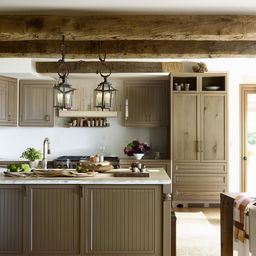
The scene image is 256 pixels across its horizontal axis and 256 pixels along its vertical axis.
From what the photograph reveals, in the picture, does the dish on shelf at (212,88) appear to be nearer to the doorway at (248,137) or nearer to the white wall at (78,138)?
the doorway at (248,137)

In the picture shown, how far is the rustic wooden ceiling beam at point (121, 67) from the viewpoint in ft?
20.8

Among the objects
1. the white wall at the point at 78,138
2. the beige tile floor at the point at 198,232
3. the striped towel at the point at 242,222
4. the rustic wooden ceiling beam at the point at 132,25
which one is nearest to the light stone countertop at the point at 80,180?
the striped towel at the point at 242,222

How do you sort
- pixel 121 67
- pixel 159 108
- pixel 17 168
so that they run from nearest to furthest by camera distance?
pixel 17 168 → pixel 121 67 → pixel 159 108

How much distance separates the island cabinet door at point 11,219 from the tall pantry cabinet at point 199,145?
3.43 meters

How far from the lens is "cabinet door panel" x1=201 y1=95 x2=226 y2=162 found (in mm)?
6496

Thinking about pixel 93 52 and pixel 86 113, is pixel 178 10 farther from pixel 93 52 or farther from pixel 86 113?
pixel 86 113

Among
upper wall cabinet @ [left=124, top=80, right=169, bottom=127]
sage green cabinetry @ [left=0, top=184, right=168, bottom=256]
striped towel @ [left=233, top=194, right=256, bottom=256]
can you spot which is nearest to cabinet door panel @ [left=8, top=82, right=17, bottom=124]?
upper wall cabinet @ [left=124, top=80, right=169, bottom=127]

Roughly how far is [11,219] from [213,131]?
408 centimetres

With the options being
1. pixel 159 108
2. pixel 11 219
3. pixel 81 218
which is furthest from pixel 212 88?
pixel 11 219

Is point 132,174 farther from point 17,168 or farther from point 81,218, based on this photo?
point 17,168

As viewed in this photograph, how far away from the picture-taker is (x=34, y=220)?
12.1ft

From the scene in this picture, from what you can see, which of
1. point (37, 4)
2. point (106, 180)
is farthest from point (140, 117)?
point (37, 4)

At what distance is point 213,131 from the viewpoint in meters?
6.50

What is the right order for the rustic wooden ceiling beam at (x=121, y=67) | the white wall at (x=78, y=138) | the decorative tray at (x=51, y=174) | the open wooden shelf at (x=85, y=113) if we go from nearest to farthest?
the decorative tray at (x=51, y=174), the rustic wooden ceiling beam at (x=121, y=67), the open wooden shelf at (x=85, y=113), the white wall at (x=78, y=138)
